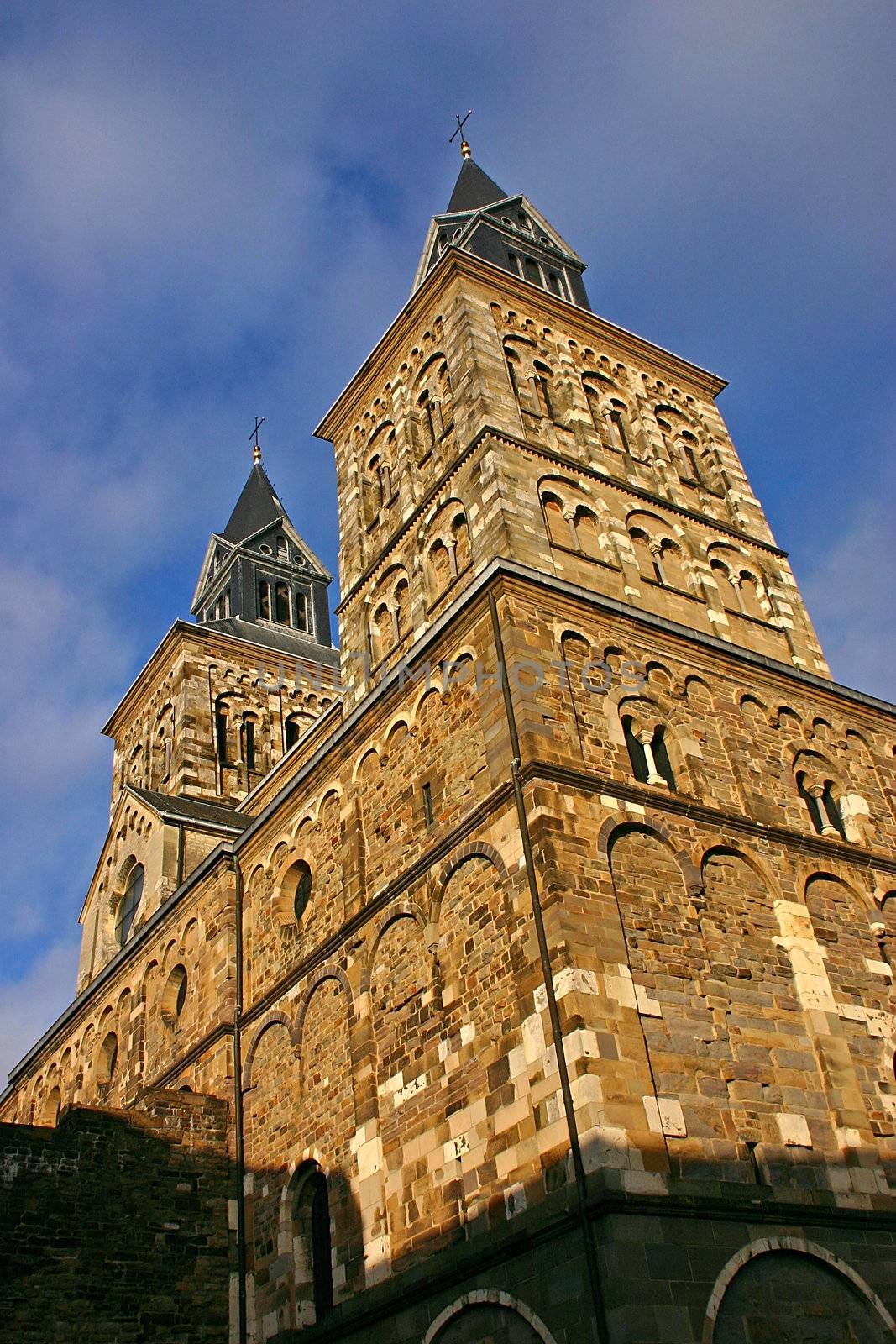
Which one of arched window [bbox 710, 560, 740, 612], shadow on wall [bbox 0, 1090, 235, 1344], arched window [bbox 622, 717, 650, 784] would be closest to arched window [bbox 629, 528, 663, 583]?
arched window [bbox 710, 560, 740, 612]

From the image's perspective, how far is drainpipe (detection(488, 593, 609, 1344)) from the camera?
36.7ft

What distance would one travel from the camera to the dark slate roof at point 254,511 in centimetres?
3803

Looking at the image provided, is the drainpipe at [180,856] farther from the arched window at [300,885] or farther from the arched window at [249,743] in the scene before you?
the arched window at [300,885]

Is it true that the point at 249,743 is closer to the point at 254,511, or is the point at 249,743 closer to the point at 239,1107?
the point at 254,511

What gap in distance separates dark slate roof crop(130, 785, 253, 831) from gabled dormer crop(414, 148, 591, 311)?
1170 centimetres

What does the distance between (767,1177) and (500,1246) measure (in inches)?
107

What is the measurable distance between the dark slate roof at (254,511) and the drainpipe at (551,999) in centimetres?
2283

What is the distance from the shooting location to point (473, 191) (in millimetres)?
28969

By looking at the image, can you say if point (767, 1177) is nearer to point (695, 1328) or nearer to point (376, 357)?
point (695, 1328)

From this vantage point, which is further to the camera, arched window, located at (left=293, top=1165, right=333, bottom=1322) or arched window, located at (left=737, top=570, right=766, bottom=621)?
arched window, located at (left=737, top=570, right=766, bottom=621)

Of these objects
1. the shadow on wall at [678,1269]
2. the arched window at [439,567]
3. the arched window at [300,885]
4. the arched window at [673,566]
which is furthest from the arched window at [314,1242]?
the arched window at [673,566]

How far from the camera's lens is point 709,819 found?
1552 cm

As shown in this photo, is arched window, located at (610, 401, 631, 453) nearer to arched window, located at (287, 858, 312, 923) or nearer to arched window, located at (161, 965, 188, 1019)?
arched window, located at (287, 858, 312, 923)

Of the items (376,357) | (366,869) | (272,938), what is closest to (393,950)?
(366,869)
